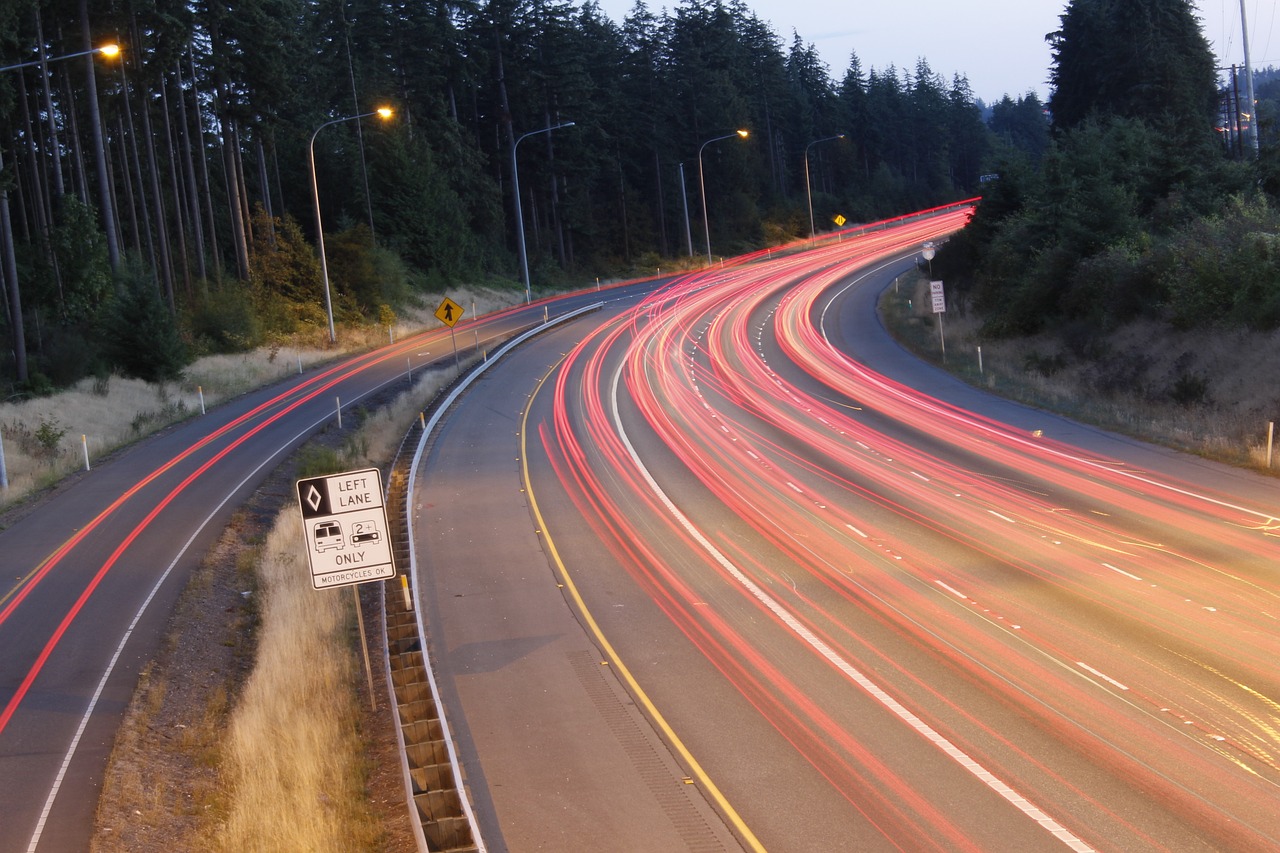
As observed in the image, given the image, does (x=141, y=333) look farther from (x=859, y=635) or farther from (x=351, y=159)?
(x=859, y=635)

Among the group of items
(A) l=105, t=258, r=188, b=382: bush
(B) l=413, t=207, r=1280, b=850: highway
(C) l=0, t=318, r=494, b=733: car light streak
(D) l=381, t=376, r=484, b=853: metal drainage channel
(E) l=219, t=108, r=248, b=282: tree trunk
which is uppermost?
(E) l=219, t=108, r=248, b=282: tree trunk

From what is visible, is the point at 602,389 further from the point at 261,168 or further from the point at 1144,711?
the point at 261,168

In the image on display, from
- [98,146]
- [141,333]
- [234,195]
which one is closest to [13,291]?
[141,333]

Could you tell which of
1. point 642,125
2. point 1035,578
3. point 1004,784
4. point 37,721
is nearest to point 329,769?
point 37,721

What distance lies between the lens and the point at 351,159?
74938 millimetres

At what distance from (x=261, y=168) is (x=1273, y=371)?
5260 cm

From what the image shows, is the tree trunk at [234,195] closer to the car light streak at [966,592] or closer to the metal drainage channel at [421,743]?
the car light streak at [966,592]

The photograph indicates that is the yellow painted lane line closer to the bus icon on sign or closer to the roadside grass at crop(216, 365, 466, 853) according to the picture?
the roadside grass at crop(216, 365, 466, 853)

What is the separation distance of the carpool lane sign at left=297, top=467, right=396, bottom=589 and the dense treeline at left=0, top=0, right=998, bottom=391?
48.0ft

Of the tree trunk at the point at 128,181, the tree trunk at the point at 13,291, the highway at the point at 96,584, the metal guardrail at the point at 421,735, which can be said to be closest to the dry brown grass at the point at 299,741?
the metal guardrail at the point at 421,735

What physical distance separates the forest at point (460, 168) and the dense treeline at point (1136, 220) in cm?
15

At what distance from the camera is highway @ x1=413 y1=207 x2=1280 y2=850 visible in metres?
9.86

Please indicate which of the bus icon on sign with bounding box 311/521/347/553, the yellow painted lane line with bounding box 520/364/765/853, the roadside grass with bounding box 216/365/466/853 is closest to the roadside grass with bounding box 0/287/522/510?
the roadside grass with bounding box 216/365/466/853

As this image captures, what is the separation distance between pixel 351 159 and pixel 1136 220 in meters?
51.0
